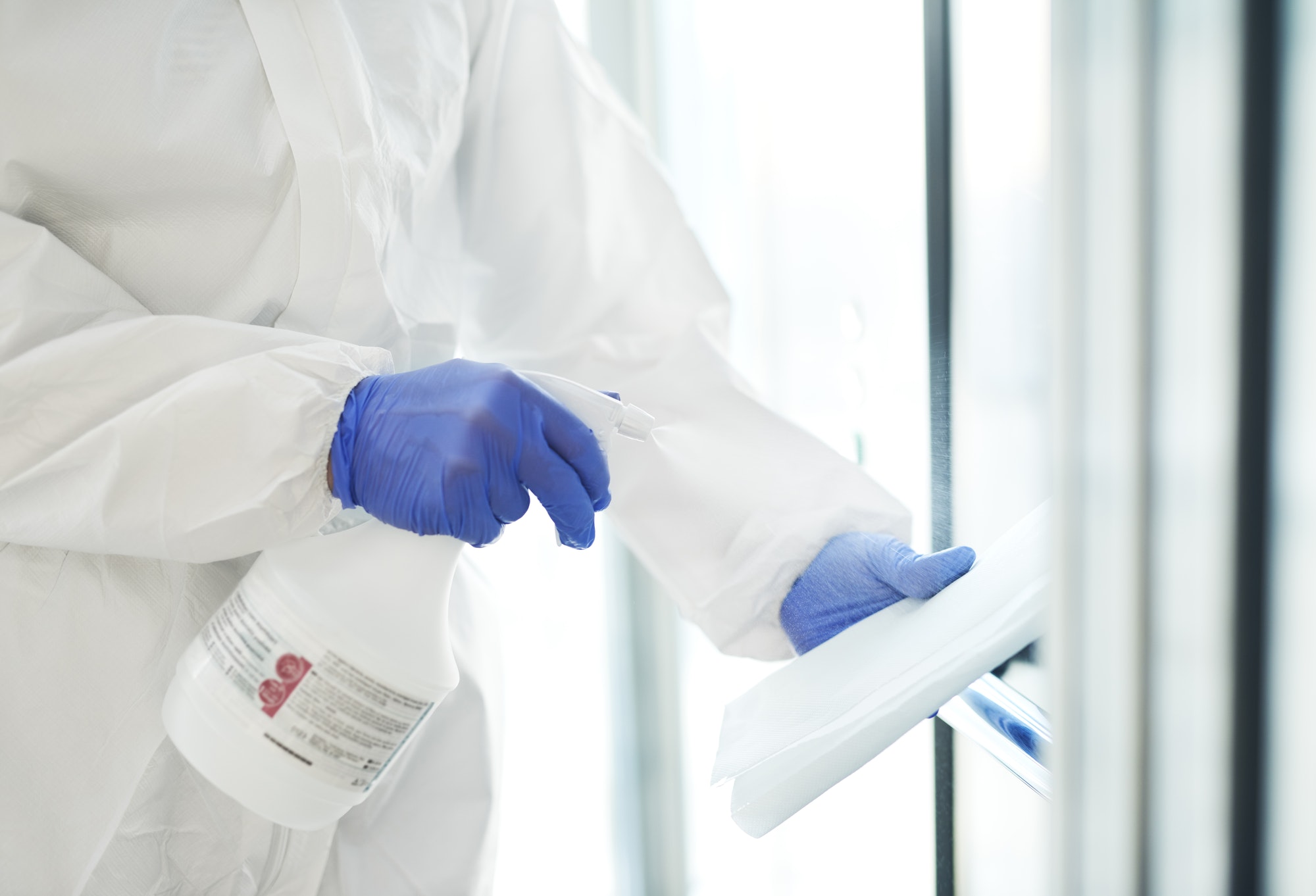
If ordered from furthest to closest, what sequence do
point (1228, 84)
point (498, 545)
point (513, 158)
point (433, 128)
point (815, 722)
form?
point (498, 545) < point (513, 158) < point (433, 128) < point (815, 722) < point (1228, 84)

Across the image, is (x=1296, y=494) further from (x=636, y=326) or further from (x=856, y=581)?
(x=636, y=326)

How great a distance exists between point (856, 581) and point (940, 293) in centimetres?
34

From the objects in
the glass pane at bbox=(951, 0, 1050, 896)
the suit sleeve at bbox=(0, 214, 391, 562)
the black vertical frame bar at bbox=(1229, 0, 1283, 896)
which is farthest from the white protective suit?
the black vertical frame bar at bbox=(1229, 0, 1283, 896)

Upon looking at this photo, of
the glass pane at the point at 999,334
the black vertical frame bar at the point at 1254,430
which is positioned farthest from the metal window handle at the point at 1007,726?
the black vertical frame bar at the point at 1254,430

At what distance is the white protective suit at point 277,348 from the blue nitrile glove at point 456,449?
0.03 meters

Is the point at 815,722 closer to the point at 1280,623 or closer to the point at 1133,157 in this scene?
the point at 1280,623

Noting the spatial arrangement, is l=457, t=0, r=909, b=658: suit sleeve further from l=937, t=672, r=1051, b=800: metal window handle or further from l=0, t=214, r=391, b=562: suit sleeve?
l=0, t=214, r=391, b=562: suit sleeve

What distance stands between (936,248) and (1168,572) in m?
0.56

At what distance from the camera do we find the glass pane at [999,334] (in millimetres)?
771

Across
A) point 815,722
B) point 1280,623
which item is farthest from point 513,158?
point 1280,623

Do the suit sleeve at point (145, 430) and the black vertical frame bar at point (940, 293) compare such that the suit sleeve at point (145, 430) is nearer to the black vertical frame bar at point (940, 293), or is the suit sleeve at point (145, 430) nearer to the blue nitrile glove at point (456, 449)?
the blue nitrile glove at point (456, 449)

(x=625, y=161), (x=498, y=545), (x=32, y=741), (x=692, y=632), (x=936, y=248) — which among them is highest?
(x=625, y=161)

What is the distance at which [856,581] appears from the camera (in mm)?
773

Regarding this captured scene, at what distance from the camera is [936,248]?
0.93 m
